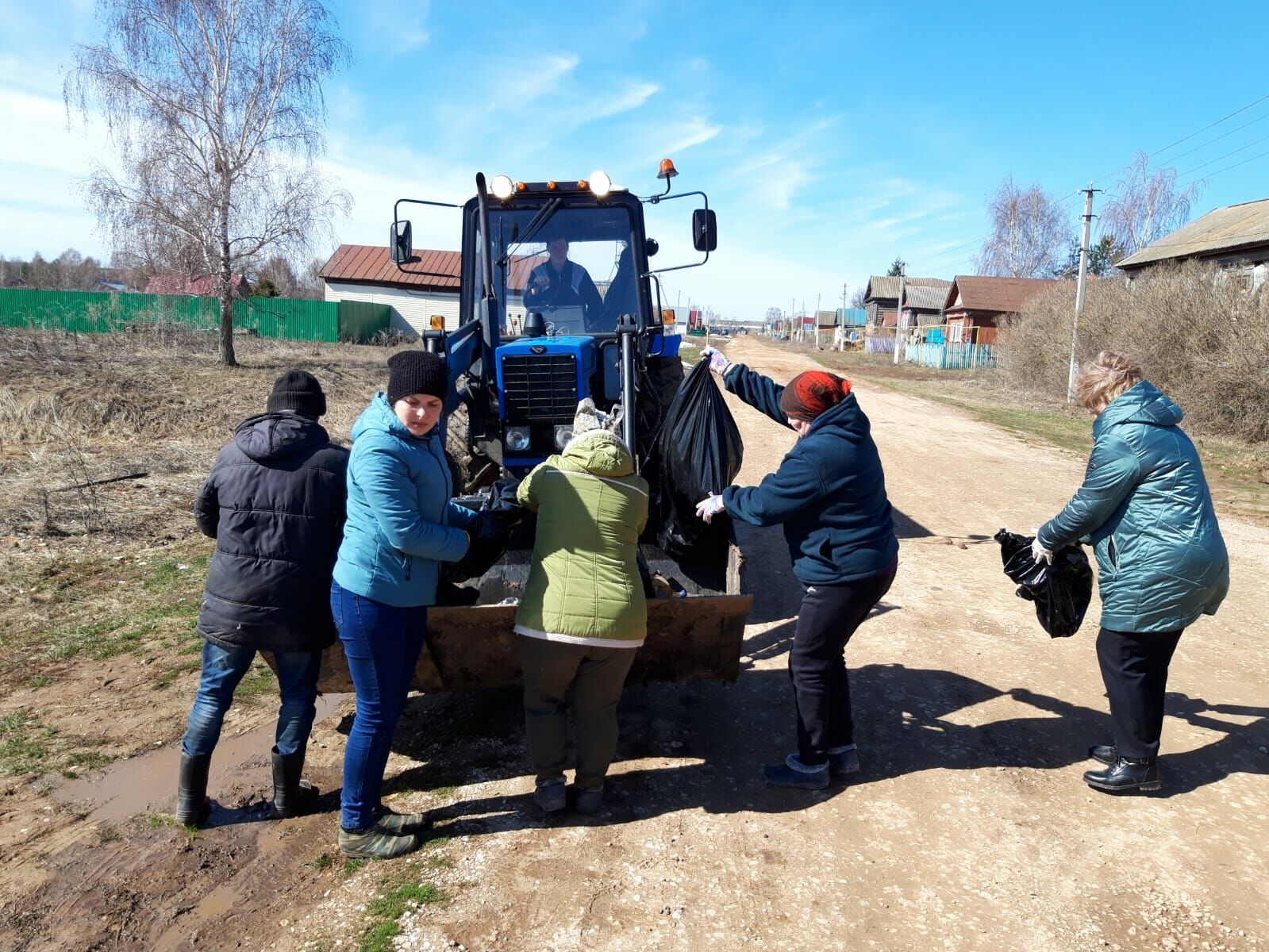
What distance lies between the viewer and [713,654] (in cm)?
374

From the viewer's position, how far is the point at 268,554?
3.04m

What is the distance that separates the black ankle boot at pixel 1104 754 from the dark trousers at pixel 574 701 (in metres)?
2.22

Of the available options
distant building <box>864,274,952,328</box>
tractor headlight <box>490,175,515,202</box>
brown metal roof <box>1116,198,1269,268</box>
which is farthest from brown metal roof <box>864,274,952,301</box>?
tractor headlight <box>490,175,515,202</box>

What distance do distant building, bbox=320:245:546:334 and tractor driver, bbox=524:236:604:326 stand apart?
30707 millimetres

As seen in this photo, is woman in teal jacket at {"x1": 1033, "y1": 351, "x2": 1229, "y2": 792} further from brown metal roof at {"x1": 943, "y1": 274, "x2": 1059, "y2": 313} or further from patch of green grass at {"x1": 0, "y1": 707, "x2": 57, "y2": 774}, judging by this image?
A: brown metal roof at {"x1": 943, "y1": 274, "x2": 1059, "y2": 313}

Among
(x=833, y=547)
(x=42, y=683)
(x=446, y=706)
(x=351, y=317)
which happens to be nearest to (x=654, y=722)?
(x=446, y=706)

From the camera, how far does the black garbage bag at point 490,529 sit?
10.9 ft

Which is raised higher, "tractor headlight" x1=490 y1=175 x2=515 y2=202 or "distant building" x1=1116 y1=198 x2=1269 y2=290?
"distant building" x1=1116 y1=198 x2=1269 y2=290

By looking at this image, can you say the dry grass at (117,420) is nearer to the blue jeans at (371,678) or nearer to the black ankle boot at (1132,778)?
the blue jeans at (371,678)

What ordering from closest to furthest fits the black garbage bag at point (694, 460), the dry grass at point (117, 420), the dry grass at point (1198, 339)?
the black garbage bag at point (694, 460), the dry grass at point (117, 420), the dry grass at point (1198, 339)

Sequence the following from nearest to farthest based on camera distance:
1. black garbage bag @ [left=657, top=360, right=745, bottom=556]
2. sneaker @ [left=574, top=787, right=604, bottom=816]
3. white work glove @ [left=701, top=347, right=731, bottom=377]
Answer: sneaker @ [left=574, top=787, right=604, bottom=816], white work glove @ [left=701, top=347, right=731, bottom=377], black garbage bag @ [left=657, top=360, right=745, bottom=556]

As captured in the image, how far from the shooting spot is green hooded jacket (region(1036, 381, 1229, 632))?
340cm

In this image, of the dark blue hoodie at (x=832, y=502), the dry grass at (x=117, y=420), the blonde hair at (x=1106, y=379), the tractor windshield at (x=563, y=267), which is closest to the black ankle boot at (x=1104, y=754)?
the dark blue hoodie at (x=832, y=502)

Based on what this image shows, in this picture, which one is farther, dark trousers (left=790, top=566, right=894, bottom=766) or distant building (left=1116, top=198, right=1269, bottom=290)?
distant building (left=1116, top=198, right=1269, bottom=290)
